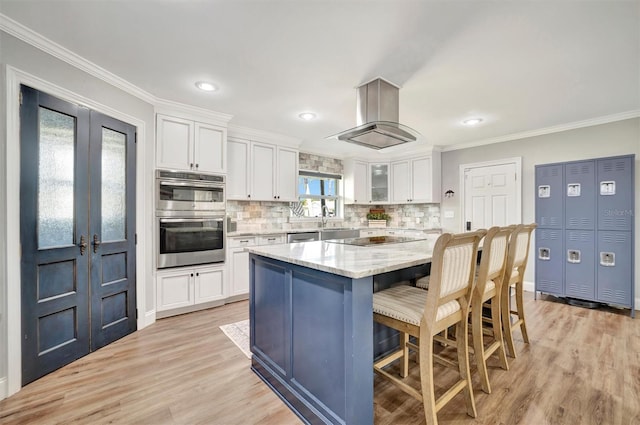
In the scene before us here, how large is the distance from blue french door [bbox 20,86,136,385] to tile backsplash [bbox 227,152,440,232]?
1.71 metres

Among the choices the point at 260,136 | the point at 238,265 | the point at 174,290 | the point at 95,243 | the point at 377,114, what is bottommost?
the point at 174,290

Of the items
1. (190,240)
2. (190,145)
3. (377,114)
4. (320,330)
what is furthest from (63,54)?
(320,330)

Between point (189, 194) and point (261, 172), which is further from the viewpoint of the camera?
point (261, 172)

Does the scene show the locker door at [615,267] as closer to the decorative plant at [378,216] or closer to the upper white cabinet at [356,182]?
the decorative plant at [378,216]

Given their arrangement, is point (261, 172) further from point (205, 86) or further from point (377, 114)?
point (377, 114)

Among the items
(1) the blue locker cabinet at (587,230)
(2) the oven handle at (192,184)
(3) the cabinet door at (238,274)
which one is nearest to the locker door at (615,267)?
(1) the blue locker cabinet at (587,230)

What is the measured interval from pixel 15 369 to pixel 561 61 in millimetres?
4607

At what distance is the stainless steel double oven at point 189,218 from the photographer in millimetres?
3137

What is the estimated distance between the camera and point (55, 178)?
7.05ft

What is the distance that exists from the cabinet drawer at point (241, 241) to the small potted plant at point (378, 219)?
298cm

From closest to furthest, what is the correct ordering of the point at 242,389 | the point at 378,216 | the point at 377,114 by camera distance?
the point at 242,389 < the point at 377,114 < the point at 378,216

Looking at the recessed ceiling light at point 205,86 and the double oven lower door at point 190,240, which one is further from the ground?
the recessed ceiling light at point 205,86

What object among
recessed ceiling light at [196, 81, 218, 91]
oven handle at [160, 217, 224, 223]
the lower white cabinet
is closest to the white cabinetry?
the lower white cabinet

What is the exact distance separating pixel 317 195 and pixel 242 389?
3.95 meters
